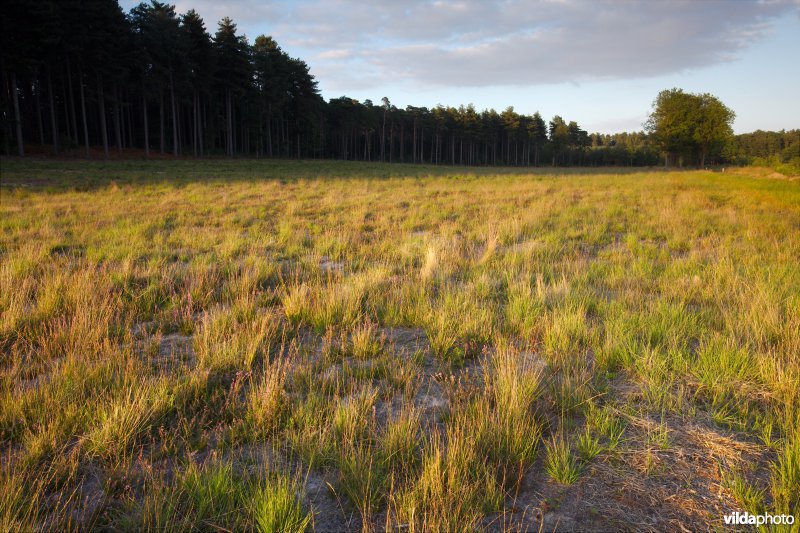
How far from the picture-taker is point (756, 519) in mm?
2070

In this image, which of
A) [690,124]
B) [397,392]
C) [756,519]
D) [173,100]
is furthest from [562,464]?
[690,124]

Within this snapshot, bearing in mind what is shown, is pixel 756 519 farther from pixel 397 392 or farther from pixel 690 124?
pixel 690 124

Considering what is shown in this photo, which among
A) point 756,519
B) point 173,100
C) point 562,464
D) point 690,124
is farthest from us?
point 690,124

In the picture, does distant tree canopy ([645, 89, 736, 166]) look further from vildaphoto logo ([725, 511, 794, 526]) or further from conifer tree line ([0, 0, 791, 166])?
vildaphoto logo ([725, 511, 794, 526])

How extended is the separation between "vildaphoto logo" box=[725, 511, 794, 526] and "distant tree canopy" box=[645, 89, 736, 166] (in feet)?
251

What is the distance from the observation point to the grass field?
2.18m

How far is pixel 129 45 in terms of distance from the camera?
42.4 m

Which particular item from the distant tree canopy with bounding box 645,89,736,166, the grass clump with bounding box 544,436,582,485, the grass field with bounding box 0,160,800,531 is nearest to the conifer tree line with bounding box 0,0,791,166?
the distant tree canopy with bounding box 645,89,736,166

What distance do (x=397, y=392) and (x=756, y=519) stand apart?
7.26ft

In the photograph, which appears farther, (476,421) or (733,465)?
(476,421)

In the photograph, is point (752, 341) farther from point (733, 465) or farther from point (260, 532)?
point (260, 532)

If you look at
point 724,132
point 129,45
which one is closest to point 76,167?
point 129,45

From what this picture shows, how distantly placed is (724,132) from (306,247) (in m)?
75.7

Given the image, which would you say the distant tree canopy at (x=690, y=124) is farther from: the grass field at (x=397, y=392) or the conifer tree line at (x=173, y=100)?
the grass field at (x=397, y=392)
